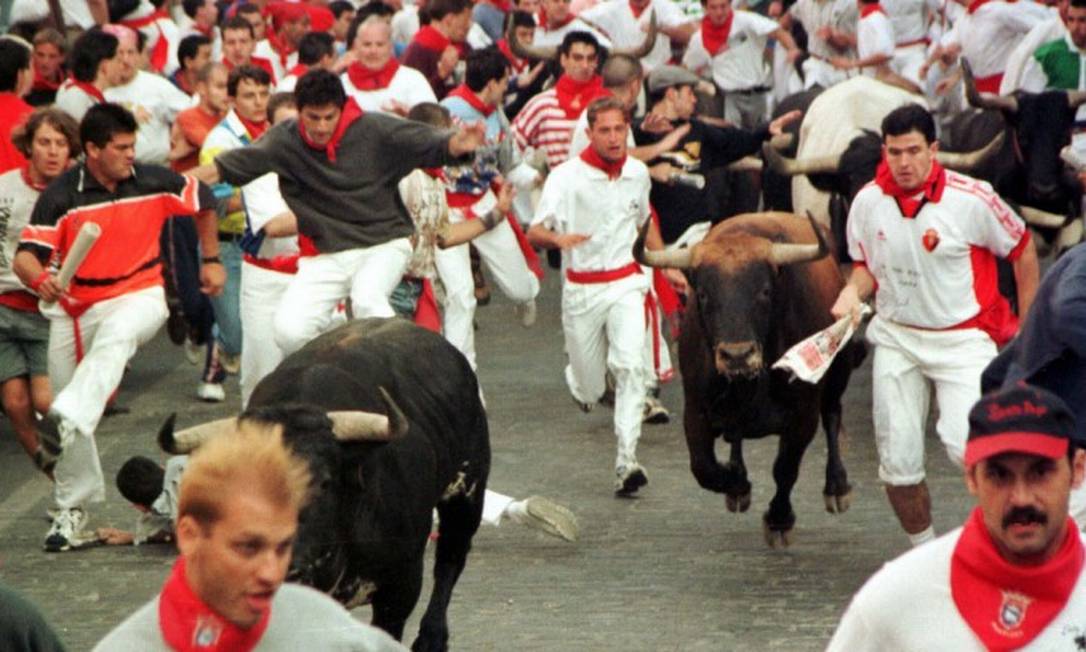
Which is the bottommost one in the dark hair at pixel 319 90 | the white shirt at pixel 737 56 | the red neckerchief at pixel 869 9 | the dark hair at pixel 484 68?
the white shirt at pixel 737 56

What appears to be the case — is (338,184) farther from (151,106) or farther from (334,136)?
(151,106)

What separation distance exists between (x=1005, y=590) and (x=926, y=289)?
17.5 feet

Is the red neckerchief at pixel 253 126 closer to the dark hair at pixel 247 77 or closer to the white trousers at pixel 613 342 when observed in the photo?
the dark hair at pixel 247 77

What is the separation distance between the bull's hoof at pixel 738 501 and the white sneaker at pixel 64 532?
9.65ft

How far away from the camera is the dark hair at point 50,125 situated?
11.5m

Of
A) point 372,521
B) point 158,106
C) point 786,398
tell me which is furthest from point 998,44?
point 372,521

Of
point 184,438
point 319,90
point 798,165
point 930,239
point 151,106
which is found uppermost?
point 184,438

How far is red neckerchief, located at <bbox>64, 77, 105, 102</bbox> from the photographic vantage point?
1480 cm

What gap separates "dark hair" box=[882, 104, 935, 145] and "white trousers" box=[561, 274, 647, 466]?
2.54 m

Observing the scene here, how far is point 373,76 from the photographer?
16.1 meters

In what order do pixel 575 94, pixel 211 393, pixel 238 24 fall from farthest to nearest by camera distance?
pixel 238 24, pixel 575 94, pixel 211 393

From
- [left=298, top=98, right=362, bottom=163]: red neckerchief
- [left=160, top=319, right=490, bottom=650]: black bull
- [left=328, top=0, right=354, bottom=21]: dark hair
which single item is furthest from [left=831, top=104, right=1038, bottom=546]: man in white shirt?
[left=328, top=0, right=354, bottom=21]: dark hair

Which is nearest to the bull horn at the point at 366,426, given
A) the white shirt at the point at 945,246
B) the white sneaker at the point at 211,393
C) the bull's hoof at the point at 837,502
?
the white shirt at the point at 945,246

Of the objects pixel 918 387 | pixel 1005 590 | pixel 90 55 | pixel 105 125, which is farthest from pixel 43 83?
pixel 1005 590
